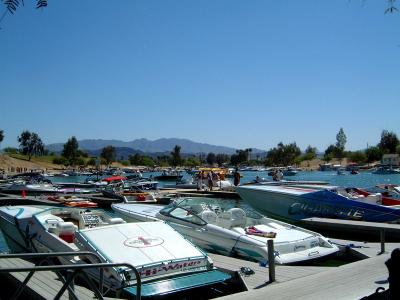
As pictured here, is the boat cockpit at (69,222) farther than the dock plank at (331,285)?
Yes

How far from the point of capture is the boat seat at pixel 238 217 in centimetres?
1299

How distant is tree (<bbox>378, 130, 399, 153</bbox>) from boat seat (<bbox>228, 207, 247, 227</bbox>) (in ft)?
490

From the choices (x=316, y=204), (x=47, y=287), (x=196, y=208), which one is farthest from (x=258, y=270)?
(x=316, y=204)

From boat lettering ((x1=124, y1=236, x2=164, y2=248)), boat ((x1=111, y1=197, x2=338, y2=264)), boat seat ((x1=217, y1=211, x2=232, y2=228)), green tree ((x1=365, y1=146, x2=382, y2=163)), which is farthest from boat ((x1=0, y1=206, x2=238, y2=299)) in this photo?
green tree ((x1=365, y1=146, x2=382, y2=163))

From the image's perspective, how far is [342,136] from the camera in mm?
187500

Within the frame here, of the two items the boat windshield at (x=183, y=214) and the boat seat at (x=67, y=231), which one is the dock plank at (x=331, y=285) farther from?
the boat seat at (x=67, y=231)

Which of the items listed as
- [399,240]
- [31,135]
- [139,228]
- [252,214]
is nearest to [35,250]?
[139,228]

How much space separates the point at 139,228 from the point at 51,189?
3241cm

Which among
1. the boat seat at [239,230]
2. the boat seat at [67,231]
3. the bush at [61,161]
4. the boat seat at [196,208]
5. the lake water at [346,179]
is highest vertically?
the bush at [61,161]

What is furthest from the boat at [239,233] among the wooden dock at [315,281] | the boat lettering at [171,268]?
the boat lettering at [171,268]

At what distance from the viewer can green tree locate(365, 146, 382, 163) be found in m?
152

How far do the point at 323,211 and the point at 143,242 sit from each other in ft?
37.3

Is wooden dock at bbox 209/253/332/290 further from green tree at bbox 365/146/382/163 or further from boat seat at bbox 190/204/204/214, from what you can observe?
green tree at bbox 365/146/382/163

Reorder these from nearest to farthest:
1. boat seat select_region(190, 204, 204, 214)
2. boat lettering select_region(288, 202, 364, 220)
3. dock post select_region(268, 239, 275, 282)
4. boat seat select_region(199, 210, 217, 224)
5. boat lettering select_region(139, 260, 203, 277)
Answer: boat lettering select_region(139, 260, 203, 277), dock post select_region(268, 239, 275, 282), boat seat select_region(199, 210, 217, 224), boat seat select_region(190, 204, 204, 214), boat lettering select_region(288, 202, 364, 220)
